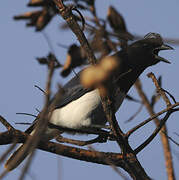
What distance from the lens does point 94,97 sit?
5.16 metres

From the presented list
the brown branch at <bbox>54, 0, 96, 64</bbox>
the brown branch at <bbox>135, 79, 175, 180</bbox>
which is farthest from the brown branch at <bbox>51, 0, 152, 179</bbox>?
the brown branch at <bbox>135, 79, 175, 180</bbox>

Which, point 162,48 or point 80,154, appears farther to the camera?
point 162,48

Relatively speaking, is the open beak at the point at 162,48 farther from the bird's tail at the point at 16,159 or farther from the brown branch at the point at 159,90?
the bird's tail at the point at 16,159

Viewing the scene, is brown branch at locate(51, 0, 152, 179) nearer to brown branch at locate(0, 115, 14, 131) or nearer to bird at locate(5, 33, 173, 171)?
brown branch at locate(0, 115, 14, 131)

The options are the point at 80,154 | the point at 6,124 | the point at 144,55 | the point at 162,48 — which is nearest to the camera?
the point at 6,124

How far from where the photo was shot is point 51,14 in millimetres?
2592

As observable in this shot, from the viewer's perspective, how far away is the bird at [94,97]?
5160 mm

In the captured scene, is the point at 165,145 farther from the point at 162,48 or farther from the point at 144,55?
the point at 144,55

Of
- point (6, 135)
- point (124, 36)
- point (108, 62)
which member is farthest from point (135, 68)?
point (108, 62)

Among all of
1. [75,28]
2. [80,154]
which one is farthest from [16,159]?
[80,154]

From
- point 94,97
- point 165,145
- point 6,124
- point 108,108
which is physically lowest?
point 94,97

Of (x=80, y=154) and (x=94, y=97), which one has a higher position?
(x=80, y=154)

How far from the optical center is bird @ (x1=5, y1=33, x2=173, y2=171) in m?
5.16

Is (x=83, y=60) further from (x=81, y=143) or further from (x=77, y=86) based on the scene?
(x=77, y=86)
